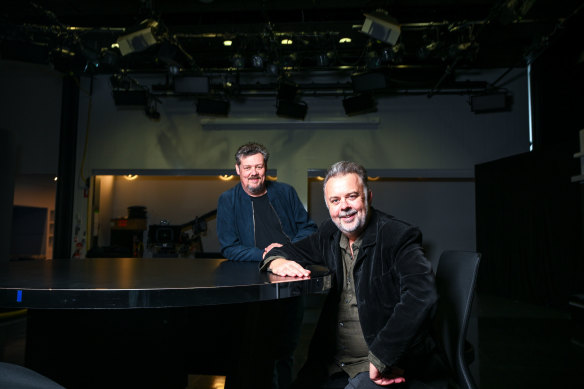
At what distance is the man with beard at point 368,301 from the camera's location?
1278 millimetres

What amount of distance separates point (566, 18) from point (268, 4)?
387cm

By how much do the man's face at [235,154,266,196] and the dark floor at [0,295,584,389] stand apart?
4.59 ft

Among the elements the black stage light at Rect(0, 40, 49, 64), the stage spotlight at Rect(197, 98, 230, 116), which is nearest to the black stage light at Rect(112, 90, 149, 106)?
the stage spotlight at Rect(197, 98, 230, 116)

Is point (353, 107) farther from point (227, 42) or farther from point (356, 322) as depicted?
point (356, 322)

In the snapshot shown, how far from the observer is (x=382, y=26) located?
446 centimetres

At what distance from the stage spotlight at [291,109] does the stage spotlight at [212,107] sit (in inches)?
36.4

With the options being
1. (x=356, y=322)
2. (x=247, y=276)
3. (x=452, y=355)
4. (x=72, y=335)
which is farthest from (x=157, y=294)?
(x=452, y=355)

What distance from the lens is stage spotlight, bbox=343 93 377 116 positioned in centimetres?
666

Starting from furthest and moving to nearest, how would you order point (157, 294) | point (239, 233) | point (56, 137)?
point (56, 137)
point (239, 233)
point (157, 294)

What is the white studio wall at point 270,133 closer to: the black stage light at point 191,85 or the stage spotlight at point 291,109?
the stage spotlight at point 291,109

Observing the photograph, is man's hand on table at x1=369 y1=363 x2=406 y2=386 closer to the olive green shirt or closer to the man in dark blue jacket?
the olive green shirt

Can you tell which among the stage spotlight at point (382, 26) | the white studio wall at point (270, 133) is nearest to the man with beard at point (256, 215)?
the stage spotlight at point (382, 26)

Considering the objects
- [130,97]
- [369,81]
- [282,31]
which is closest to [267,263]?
[369,81]

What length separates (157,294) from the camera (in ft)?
3.53
